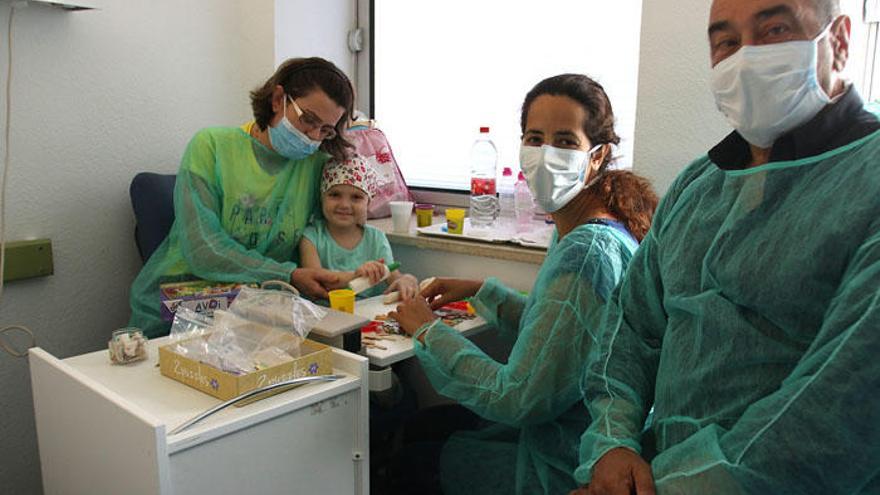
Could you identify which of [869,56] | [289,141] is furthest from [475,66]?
[869,56]

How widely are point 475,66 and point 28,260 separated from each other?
1.63 m

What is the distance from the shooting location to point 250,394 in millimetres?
1217

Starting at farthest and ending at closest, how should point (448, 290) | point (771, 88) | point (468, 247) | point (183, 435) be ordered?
point (468, 247), point (448, 290), point (183, 435), point (771, 88)

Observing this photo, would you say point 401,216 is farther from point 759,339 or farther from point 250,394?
point 759,339

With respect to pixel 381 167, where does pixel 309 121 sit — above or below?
above

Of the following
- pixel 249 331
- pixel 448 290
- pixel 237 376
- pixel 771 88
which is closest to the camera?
pixel 771 88

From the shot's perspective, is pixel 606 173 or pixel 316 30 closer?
pixel 606 173

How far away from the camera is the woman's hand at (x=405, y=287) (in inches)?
75.7

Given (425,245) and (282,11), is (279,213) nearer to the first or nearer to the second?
(425,245)

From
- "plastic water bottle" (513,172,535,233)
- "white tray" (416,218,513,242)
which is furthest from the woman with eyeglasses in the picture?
"plastic water bottle" (513,172,535,233)

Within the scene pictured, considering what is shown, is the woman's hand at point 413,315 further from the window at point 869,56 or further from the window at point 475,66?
the window at point 869,56

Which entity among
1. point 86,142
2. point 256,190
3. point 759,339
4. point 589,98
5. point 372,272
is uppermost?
point 589,98

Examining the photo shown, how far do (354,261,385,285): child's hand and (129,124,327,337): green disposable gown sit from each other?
195 millimetres

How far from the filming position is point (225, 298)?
1.78m
